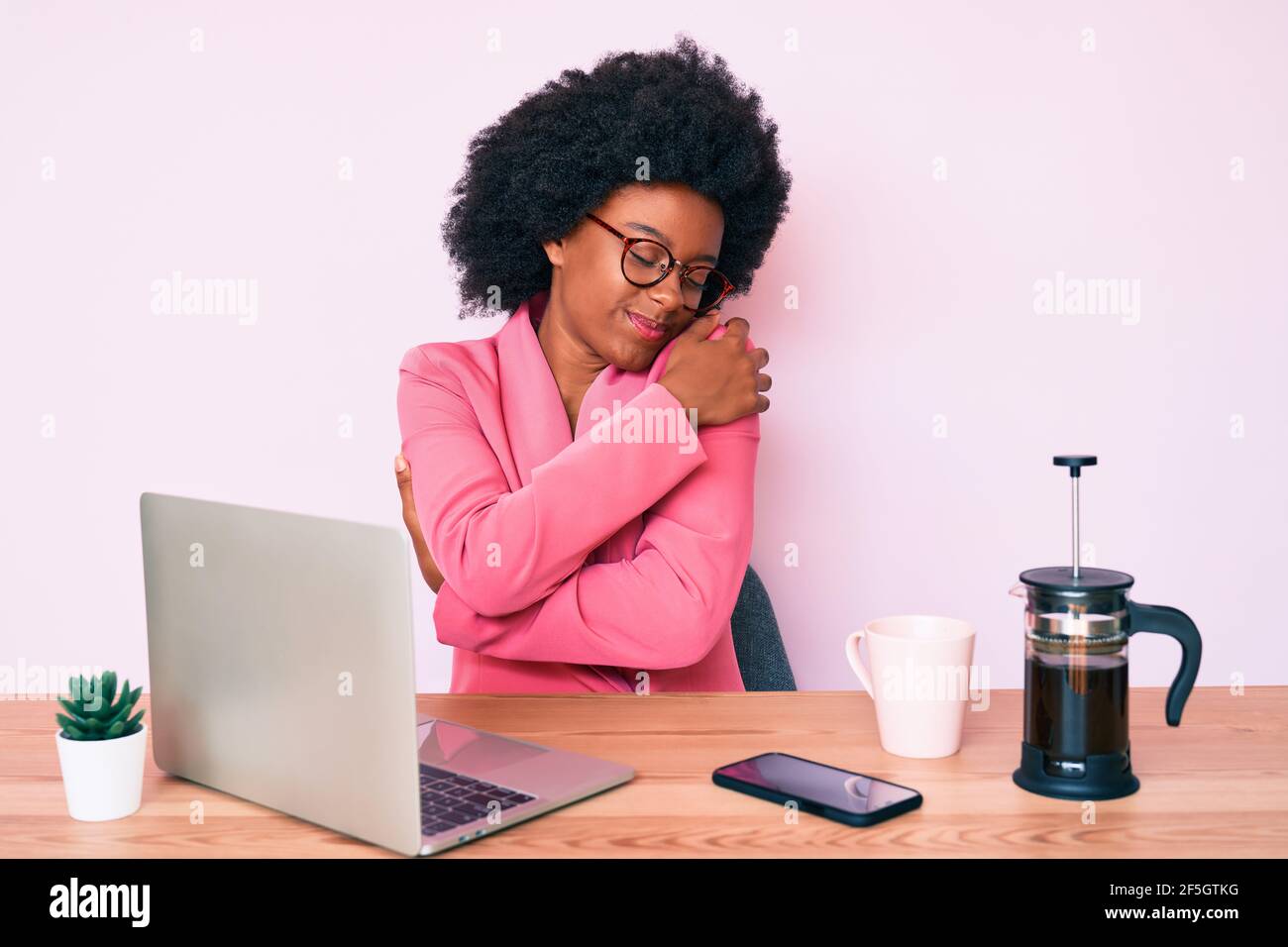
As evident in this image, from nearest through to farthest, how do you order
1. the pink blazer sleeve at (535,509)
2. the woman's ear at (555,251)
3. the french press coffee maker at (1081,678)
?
1. the french press coffee maker at (1081,678)
2. the pink blazer sleeve at (535,509)
3. the woman's ear at (555,251)

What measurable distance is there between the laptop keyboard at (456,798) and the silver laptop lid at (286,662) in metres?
0.06

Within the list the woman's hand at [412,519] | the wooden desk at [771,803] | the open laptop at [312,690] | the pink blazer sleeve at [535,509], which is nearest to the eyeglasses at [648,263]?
the pink blazer sleeve at [535,509]

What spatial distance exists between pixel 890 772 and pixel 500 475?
76cm

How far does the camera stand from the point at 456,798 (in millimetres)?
1090

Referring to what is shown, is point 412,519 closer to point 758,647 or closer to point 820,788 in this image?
point 758,647

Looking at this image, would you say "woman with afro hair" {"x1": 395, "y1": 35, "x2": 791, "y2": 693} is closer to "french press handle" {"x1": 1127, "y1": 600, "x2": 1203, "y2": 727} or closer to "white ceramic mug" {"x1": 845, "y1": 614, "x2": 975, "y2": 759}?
"white ceramic mug" {"x1": 845, "y1": 614, "x2": 975, "y2": 759}

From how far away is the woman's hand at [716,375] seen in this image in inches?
Answer: 66.5

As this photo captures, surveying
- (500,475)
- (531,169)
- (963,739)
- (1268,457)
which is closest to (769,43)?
(531,169)

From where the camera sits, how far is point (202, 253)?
2.49 metres

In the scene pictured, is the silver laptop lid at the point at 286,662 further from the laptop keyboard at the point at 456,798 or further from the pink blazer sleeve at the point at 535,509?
the pink blazer sleeve at the point at 535,509

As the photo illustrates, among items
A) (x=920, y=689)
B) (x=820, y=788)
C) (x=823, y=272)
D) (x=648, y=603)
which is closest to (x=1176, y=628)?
(x=920, y=689)

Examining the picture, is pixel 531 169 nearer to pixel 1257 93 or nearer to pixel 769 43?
pixel 769 43

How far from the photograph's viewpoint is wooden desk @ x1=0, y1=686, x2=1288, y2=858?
3.26 ft

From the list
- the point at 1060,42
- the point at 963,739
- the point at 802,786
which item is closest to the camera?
the point at 802,786
